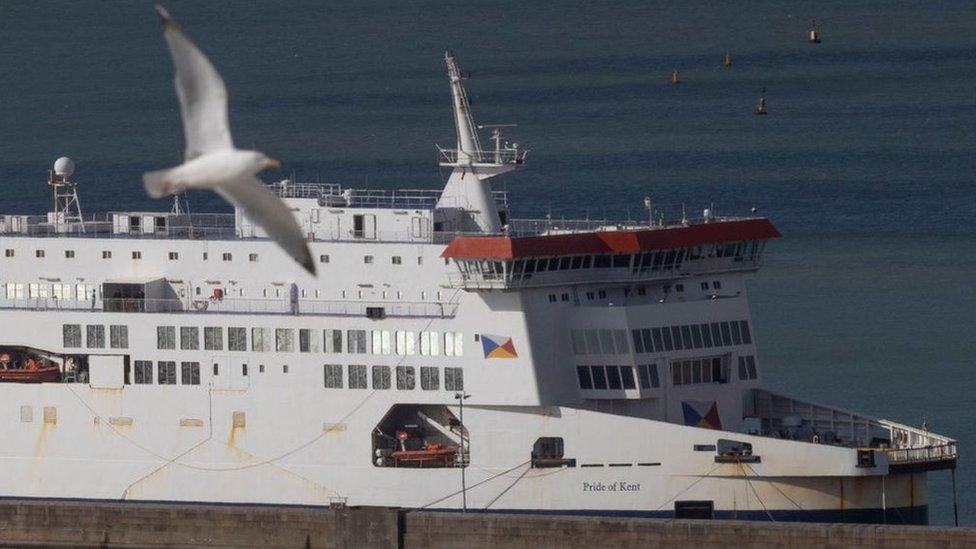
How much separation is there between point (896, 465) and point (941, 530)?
5.13 metres

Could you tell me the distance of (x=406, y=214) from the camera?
4809cm

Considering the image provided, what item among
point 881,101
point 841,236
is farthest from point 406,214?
point 881,101

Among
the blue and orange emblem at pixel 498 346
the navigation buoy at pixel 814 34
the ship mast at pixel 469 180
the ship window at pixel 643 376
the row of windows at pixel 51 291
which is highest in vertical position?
the navigation buoy at pixel 814 34

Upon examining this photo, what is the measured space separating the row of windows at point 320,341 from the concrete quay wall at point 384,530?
3247 mm

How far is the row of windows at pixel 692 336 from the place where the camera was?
1836 inches

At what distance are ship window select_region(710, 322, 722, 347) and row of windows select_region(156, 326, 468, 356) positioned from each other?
465cm

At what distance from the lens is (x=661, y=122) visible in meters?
117

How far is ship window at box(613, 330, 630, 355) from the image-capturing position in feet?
152

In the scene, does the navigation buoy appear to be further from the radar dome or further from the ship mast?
the ship mast

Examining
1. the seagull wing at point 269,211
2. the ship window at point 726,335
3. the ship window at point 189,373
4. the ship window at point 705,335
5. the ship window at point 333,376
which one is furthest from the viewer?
the ship window at point 189,373

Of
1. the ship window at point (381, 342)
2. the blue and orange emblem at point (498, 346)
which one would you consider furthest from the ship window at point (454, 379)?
the ship window at point (381, 342)

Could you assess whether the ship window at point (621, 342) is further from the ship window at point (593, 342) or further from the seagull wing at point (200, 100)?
the seagull wing at point (200, 100)

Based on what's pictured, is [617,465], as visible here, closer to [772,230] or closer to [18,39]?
A: [772,230]

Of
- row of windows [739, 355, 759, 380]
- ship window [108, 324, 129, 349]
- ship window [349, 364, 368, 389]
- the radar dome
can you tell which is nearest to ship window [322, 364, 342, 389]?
ship window [349, 364, 368, 389]
